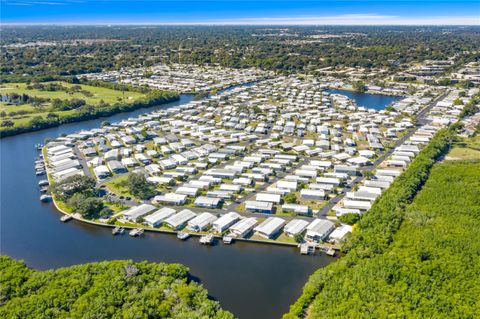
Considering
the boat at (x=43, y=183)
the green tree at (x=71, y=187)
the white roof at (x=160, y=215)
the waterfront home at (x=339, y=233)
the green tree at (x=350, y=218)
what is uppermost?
the green tree at (x=71, y=187)

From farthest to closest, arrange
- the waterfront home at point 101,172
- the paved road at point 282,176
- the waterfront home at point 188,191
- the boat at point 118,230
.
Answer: the waterfront home at point 101,172 → the waterfront home at point 188,191 → the paved road at point 282,176 → the boat at point 118,230

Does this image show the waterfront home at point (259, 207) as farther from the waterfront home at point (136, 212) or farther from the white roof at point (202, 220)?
the waterfront home at point (136, 212)

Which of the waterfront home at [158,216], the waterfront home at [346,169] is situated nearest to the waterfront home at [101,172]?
the waterfront home at [158,216]

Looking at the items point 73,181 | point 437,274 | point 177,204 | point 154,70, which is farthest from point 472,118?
point 154,70

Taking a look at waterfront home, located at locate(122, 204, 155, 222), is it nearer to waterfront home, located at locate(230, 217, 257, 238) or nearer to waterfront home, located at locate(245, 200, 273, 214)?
waterfront home, located at locate(230, 217, 257, 238)

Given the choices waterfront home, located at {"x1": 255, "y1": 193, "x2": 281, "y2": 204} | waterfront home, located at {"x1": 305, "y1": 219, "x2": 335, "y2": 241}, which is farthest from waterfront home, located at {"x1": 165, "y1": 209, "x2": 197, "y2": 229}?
waterfront home, located at {"x1": 305, "y1": 219, "x2": 335, "y2": 241}
